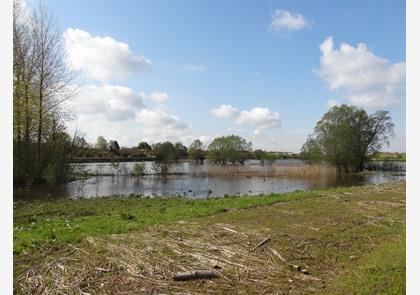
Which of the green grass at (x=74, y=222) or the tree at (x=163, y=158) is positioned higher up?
the tree at (x=163, y=158)

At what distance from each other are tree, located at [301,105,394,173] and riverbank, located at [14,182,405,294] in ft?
134

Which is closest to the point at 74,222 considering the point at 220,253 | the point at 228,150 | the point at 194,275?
the point at 220,253

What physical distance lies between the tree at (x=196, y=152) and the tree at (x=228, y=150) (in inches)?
136

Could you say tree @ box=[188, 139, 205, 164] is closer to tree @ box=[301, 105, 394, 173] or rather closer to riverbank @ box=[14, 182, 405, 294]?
tree @ box=[301, 105, 394, 173]

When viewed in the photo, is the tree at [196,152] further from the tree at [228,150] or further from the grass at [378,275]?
the grass at [378,275]

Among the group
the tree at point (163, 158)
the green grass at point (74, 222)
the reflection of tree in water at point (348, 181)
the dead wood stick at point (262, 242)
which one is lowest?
the reflection of tree in water at point (348, 181)

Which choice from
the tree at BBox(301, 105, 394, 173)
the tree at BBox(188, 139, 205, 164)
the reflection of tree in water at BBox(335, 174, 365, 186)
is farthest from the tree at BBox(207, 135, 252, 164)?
the reflection of tree in water at BBox(335, 174, 365, 186)

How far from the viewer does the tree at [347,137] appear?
47.8m

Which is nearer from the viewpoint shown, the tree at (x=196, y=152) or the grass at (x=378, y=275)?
the grass at (x=378, y=275)

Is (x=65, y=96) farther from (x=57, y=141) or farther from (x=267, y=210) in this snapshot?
(x=267, y=210)

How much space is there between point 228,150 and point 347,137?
26396mm

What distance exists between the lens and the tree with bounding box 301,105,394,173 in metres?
47.8

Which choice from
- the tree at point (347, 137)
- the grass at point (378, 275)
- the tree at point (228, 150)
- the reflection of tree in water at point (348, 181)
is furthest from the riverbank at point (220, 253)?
the tree at point (228, 150)
